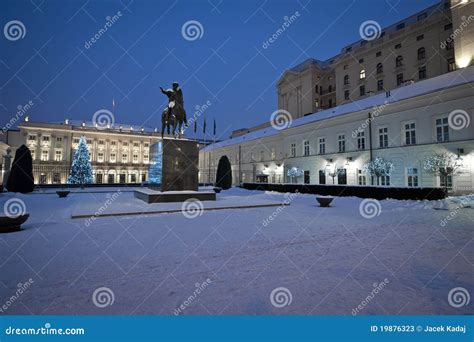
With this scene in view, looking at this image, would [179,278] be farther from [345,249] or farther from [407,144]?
[407,144]

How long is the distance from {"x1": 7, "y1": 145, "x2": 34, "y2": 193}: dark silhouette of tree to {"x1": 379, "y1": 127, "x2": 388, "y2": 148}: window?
126ft

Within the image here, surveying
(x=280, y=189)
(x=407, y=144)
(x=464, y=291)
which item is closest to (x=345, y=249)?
(x=464, y=291)

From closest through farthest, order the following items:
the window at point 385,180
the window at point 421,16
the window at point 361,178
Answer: the window at point 385,180
the window at point 361,178
the window at point 421,16

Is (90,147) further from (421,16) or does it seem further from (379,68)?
(421,16)

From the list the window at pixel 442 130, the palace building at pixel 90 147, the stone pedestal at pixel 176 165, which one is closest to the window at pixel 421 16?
the window at pixel 442 130

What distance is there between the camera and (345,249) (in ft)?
18.8

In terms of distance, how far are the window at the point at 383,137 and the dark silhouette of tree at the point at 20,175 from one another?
Answer: 38.5 metres

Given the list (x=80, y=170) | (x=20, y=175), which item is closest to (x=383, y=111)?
(x=20, y=175)

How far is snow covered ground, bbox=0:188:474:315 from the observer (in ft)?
10.6

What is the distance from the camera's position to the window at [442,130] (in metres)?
19.6

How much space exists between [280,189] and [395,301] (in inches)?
1044

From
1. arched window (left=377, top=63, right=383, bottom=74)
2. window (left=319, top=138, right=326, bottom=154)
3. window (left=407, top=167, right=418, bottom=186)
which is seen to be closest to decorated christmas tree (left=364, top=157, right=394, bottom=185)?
window (left=407, top=167, right=418, bottom=186)

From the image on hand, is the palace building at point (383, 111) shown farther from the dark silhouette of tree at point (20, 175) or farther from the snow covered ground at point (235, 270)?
the dark silhouette of tree at point (20, 175)

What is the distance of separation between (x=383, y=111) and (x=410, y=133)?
3.63 m
